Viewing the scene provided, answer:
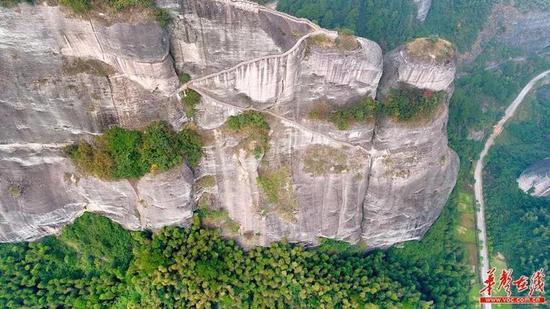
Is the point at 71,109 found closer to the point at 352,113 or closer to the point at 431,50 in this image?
the point at 352,113

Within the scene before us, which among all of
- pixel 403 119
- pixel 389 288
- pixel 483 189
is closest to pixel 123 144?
pixel 403 119

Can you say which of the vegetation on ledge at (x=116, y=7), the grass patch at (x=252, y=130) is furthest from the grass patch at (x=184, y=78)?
the vegetation on ledge at (x=116, y=7)

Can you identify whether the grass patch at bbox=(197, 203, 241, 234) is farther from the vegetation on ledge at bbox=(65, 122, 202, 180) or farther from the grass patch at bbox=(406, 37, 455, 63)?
the grass patch at bbox=(406, 37, 455, 63)

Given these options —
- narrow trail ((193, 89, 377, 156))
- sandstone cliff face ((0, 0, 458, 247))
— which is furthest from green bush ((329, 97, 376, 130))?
narrow trail ((193, 89, 377, 156))

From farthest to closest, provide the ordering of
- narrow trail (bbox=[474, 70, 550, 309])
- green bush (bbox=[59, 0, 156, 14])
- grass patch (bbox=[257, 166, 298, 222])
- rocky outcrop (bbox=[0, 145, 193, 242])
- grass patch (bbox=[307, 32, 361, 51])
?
narrow trail (bbox=[474, 70, 550, 309]), grass patch (bbox=[257, 166, 298, 222]), rocky outcrop (bbox=[0, 145, 193, 242]), grass patch (bbox=[307, 32, 361, 51]), green bush (bbox=[59, 0, 156, 14])

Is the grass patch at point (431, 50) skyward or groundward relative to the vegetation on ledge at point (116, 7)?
groundward

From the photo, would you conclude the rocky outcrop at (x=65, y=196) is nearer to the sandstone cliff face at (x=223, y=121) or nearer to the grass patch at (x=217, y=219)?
the sandstone cliff face at (x=223, y=121)

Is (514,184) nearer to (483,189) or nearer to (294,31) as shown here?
(483,189)
